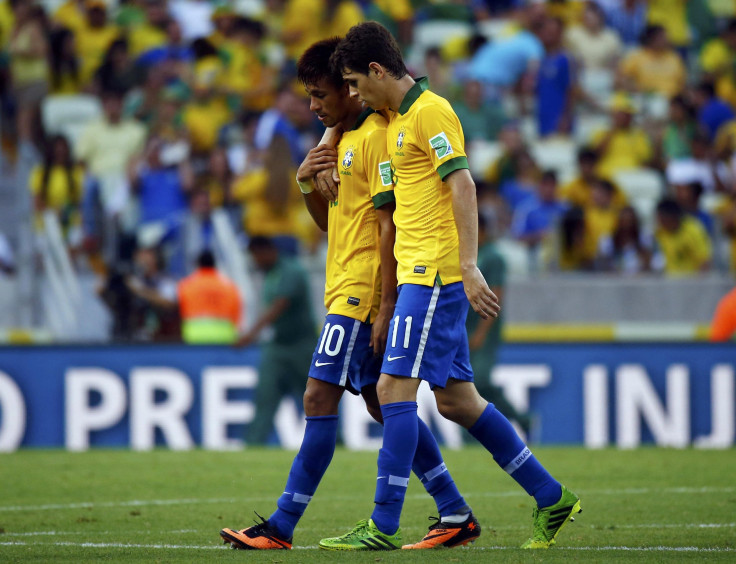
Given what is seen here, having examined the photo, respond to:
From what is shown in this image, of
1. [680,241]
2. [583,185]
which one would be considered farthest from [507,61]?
[680,241]

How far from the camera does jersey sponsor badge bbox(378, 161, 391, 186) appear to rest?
6.02m

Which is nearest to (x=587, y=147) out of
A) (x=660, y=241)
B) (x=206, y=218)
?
(x=660, y=241)

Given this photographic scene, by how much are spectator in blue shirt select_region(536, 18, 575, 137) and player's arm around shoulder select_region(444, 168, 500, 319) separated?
12451 millimetres

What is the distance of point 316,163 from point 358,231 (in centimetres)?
40

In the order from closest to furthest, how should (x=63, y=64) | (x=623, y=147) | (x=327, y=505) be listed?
(x=327, y=505) → (x=623, y=147) → (x=63, y=64)

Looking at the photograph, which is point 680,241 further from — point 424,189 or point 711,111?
point 424,189

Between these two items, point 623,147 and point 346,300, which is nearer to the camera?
point 346,300

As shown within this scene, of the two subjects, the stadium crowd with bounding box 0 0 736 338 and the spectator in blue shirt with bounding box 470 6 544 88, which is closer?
the stadium crowd with bounding box 0 0 736 338

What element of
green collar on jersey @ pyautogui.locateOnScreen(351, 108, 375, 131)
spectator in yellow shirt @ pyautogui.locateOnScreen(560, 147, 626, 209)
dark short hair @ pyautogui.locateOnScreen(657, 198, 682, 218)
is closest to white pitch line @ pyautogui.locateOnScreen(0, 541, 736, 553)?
green collar on jersey @ pyautogui.locateOnScreen(351, 108, 375, 131)

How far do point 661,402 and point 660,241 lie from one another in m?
2.18

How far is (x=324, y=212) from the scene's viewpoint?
6.48 meters

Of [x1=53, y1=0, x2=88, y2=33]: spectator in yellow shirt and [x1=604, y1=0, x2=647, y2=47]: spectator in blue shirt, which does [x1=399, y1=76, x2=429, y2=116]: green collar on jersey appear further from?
[x1=604, y1=0, x2=647, y2=47]: spectator in blue shirt

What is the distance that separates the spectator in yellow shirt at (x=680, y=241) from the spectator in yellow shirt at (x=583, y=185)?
37.0 inches

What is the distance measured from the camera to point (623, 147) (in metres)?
17.3
